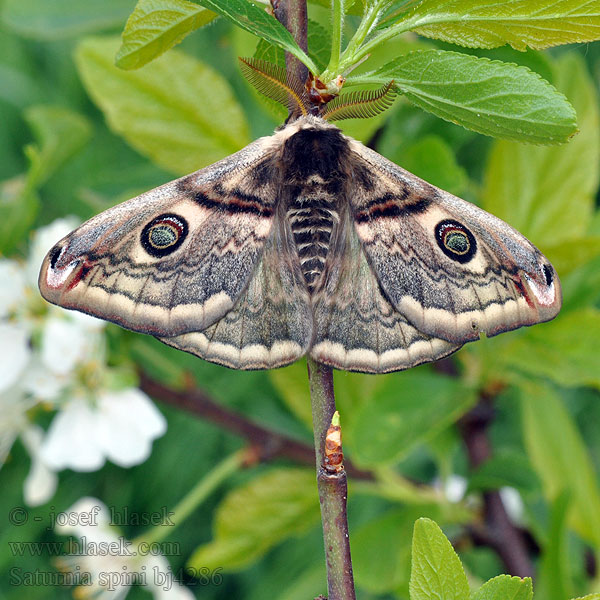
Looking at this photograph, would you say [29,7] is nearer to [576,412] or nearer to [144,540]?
[144,540]

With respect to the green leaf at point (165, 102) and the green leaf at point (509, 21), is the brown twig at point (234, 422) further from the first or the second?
the green leaf at point (509, 21)

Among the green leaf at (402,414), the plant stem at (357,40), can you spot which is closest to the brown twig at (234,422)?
the green leaf at (402,414)

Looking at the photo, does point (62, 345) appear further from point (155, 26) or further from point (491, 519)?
point (491, 519)

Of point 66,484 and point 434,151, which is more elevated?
point 434,151

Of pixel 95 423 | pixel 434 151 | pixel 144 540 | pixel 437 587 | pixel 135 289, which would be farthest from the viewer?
pixel 144 540

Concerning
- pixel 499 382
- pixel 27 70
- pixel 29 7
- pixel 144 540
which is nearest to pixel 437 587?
pixel 499 382
